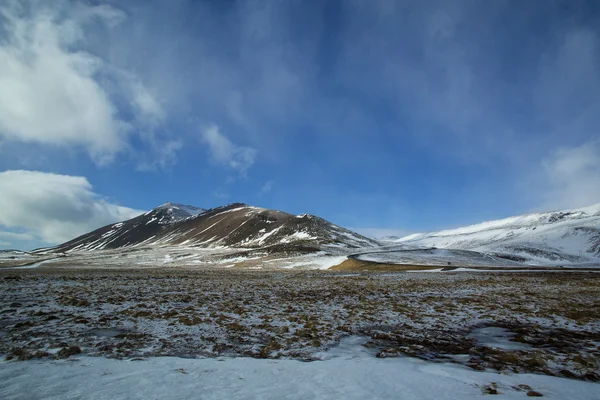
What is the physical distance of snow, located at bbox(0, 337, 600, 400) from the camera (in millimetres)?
5906

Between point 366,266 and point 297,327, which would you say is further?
point 366,266

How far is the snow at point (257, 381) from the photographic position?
5906 mm

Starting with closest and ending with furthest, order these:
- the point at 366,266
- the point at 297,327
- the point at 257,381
→ the point at 257,381
the point at 297,327
the point at 366,266

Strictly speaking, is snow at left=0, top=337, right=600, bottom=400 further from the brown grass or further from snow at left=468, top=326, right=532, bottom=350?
the brown grass

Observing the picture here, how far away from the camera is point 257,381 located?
6.62 metres

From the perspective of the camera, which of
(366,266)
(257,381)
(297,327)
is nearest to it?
(257,381)

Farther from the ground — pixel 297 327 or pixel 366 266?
pixel 366 266

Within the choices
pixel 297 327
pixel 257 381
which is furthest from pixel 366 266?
pixel 257 381

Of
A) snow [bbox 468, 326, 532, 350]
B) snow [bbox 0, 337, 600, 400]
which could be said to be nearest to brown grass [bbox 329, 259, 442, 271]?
snow [bbox 468, 326, 532, 350]

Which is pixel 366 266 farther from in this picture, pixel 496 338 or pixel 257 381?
pixel 257 381

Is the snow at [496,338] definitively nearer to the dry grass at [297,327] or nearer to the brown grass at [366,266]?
the dry grass at [297,327]

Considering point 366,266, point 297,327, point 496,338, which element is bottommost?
point 496,338

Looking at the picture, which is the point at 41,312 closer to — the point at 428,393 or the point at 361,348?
the point at 361,348

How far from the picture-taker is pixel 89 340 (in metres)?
9.41
